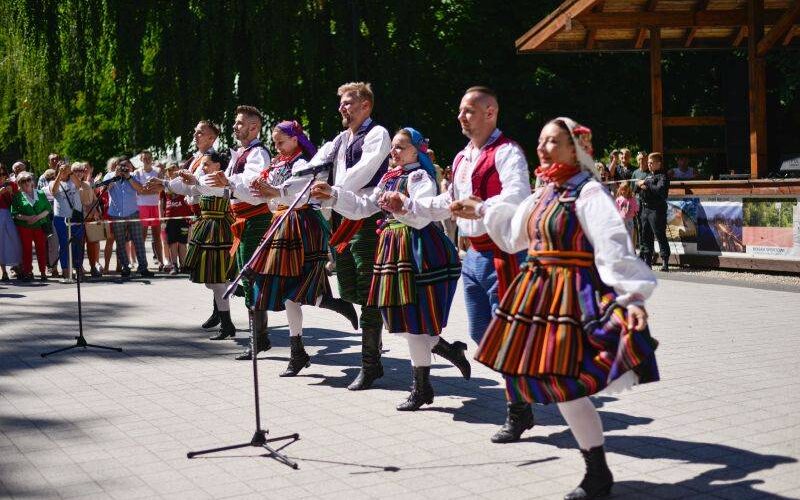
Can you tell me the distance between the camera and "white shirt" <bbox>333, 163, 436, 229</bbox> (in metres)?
6.23

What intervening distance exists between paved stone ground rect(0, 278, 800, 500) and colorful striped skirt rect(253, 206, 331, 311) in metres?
0.63

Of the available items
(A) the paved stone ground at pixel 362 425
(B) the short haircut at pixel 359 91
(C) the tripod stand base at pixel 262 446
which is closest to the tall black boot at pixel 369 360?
(A) the paved stone ground at pixel 362 425

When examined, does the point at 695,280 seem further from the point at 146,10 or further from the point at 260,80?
the point at 146,10

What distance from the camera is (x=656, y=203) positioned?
51.1 feet

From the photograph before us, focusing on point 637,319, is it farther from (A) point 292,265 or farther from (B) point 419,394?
(A) point 292,265

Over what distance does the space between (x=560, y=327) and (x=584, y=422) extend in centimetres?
49

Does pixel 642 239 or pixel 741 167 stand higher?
pixel 741 167

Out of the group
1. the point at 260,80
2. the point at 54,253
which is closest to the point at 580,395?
the point at 54,253

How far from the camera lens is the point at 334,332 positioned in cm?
1013

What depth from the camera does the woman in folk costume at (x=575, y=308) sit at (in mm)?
4258

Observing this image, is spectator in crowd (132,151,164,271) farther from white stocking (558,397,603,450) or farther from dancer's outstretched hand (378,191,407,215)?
white stocking (558,397,603,450)

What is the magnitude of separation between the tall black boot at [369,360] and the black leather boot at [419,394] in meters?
0.74

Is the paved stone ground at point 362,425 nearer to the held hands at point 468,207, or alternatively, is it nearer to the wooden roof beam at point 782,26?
the held hands at point 468,207

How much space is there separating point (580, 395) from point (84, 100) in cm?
1688
